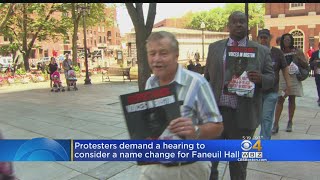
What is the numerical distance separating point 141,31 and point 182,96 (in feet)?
20.6

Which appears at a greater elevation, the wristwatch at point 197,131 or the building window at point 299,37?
the building window at point 299,37

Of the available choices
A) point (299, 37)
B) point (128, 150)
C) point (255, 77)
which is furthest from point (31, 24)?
point (128, 150)

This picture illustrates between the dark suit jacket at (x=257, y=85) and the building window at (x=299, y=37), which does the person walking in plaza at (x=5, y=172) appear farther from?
the building window at (x=299, y=37)

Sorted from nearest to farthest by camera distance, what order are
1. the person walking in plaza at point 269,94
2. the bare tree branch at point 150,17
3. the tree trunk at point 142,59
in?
the person walking in plaza at point 269,94 → the tree trunk at point 142,59 → the bare tree branch at point 150,17

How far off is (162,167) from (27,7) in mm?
29494

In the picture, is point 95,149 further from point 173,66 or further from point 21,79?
point 21,79

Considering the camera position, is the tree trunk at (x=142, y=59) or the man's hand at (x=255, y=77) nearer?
the man's hand at (x=255, y=77)

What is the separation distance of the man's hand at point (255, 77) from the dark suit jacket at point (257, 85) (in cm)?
8

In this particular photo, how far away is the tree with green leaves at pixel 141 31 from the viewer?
26.4ft

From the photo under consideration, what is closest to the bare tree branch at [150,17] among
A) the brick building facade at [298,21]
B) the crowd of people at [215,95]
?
the crowd of people at [215,95]

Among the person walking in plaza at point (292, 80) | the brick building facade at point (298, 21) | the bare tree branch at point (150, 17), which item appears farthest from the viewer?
the brick building facade at point (298, 21)

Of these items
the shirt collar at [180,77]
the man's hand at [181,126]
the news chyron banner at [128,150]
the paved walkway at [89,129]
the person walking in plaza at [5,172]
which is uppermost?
the shirt collar at [180,77]

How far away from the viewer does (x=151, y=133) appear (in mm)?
2098

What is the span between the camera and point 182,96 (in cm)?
213
